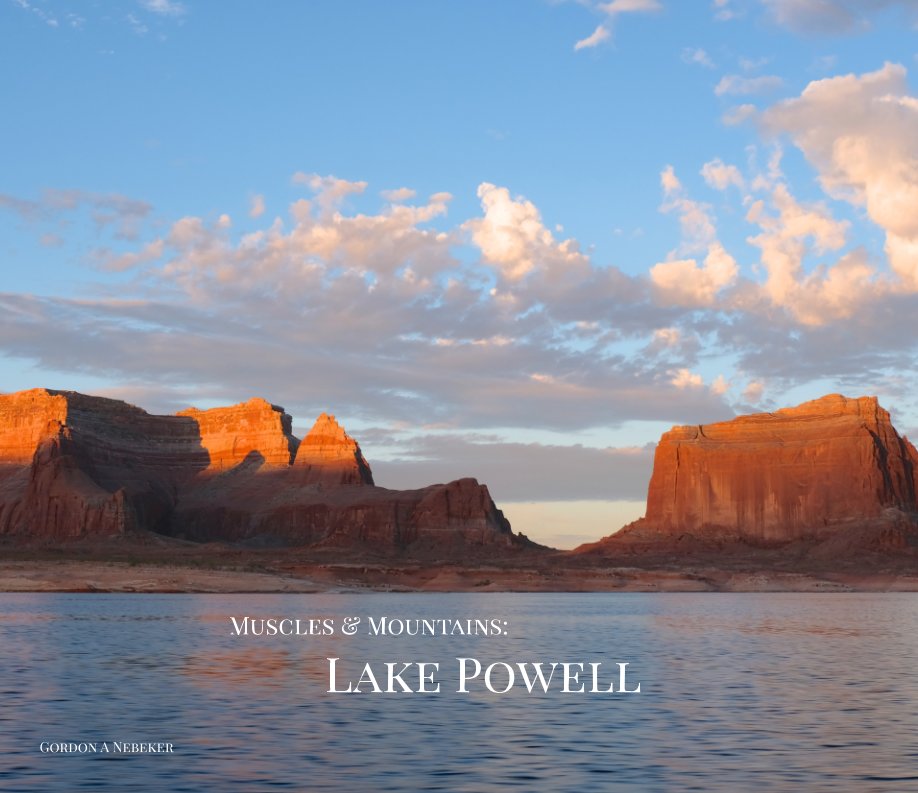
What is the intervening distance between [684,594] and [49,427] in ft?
338

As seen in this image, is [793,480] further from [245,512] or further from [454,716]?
[454,716]

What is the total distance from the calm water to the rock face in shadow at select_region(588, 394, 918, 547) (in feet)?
401

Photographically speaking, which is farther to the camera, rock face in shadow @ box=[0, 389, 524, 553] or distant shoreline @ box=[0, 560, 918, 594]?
rock face in shadow @ box=[0, 389, 524, 553]

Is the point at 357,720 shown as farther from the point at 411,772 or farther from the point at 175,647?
the point at 175,647

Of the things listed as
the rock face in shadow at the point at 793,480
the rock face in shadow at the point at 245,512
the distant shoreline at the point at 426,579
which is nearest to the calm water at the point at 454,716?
the distant shoreline at the point at 426,579

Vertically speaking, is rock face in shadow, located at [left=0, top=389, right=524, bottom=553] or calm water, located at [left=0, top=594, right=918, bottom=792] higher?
rock face in shadow, located at [left=0, top=389, right=524, bottom=553]

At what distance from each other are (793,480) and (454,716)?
162351 millimetres

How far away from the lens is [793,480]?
7293 inches

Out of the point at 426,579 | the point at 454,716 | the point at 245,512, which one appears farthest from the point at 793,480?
the point at 454,716

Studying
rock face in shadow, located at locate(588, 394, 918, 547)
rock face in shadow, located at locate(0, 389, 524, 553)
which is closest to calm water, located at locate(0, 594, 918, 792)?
rock face in shadow, located at locate(0, 389, 524, 553)

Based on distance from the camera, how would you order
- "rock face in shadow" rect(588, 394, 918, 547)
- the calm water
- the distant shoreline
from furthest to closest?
"rock face in shadow" rect(588, 394, 918, 547)
the distant shoreline
the calm water

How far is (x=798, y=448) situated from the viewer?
619 ft

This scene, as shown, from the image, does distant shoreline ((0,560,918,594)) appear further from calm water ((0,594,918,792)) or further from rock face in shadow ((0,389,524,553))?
calm water ((0,594,918,792))

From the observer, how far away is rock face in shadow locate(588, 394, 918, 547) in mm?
176500
